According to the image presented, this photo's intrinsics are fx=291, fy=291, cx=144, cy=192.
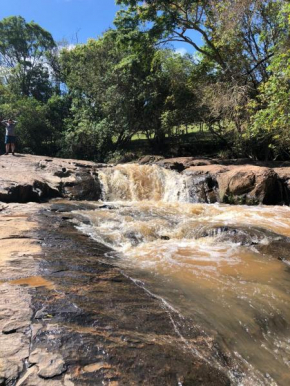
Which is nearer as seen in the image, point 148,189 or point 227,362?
point 227,362

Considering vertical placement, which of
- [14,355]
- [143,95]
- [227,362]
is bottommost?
[227,362]

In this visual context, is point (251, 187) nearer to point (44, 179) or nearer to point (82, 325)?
point (44, 179)

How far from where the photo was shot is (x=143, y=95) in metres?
17.2

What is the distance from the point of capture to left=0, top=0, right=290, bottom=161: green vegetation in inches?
514

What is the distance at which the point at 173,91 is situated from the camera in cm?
1658

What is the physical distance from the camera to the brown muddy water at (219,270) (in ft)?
9.22

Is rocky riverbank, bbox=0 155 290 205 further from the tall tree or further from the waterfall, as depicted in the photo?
the tall tree

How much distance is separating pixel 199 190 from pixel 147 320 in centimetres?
850

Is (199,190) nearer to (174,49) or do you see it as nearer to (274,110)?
(274,110)

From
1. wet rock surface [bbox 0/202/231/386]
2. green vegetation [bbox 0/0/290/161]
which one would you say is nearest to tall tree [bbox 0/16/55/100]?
green vegetation [bbox 0/0/290/161]

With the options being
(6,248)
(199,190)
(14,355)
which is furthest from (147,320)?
(199,190)

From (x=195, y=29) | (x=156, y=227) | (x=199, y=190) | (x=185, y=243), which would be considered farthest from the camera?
(x=195, y=29)

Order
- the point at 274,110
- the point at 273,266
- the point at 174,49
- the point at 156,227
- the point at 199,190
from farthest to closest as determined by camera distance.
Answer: the point at 174,49 < the point at 199,190 < the point at 274,110 < the point at 156,227 < the point at 273,266

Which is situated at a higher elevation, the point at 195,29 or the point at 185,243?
the point at 195,29
